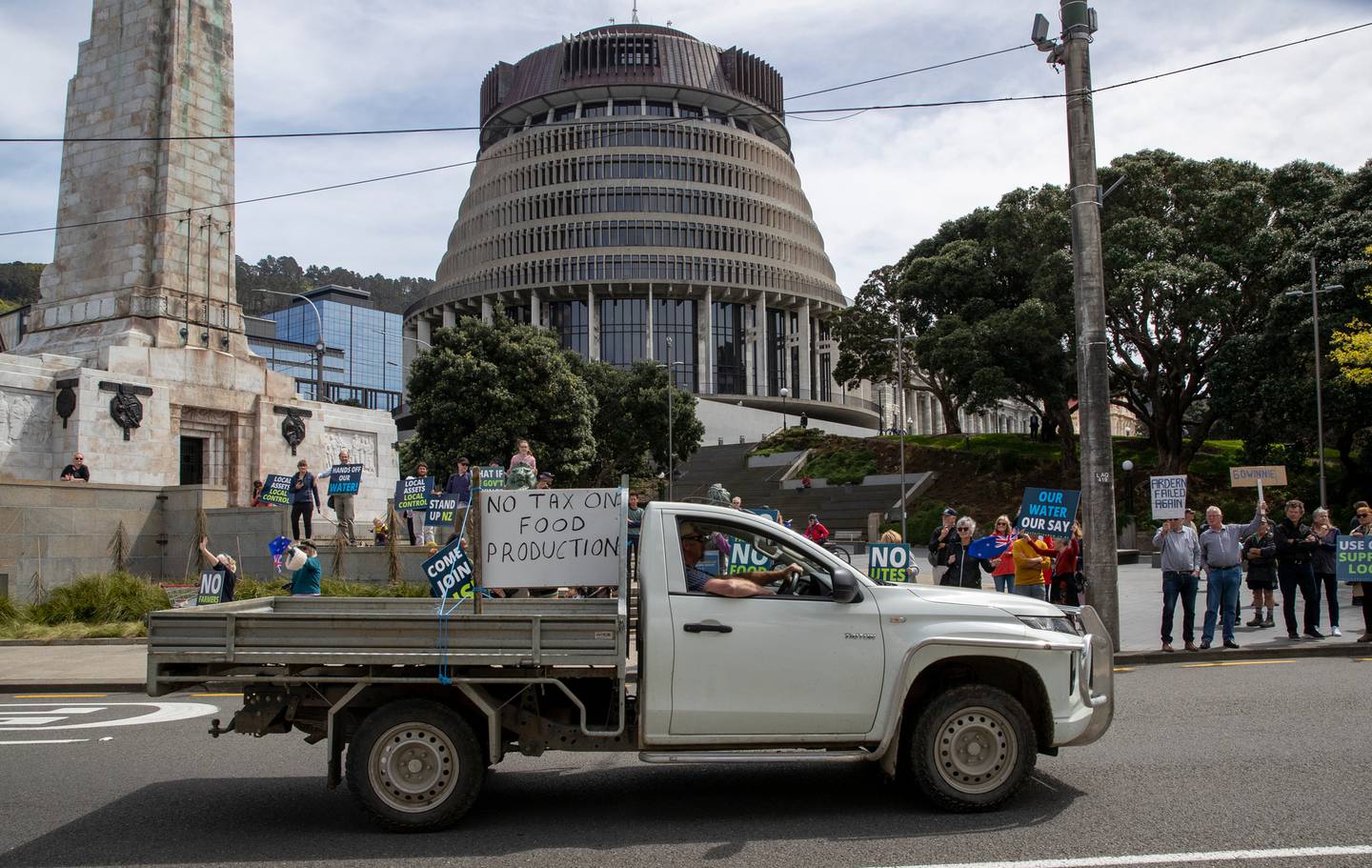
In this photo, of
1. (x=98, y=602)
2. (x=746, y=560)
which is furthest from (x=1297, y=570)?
(x=98, y=602)

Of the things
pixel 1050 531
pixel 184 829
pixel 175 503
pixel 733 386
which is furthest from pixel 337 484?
pixel 733 386

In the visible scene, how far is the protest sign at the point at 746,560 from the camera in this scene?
673 cm

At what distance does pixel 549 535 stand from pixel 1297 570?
1135cm

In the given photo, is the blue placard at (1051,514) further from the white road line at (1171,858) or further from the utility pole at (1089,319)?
the white road line at (1171,858)

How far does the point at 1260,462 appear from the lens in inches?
1401

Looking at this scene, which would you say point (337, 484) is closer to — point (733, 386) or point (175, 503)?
point (175, 503)

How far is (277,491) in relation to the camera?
19.2 m

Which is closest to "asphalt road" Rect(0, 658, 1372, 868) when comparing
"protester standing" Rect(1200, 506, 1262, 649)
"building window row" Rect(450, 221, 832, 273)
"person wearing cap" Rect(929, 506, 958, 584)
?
"protester standing" Rect(1200, 506, 1262, 649)

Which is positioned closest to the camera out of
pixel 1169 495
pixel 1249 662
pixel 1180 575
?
pixel 1249 662

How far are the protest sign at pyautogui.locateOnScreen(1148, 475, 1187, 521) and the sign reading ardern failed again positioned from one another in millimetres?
14094

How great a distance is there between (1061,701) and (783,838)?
6.30 ft

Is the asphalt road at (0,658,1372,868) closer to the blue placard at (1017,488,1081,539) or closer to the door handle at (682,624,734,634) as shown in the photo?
the door handle at (682,624,734,634)

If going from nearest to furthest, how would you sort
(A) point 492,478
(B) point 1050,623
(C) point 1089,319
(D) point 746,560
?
(B) point 1050,623
(D) point 746,560
(C) point 1089,319
(A) point 492,478

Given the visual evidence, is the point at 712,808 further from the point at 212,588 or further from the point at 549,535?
the point at 212,588
